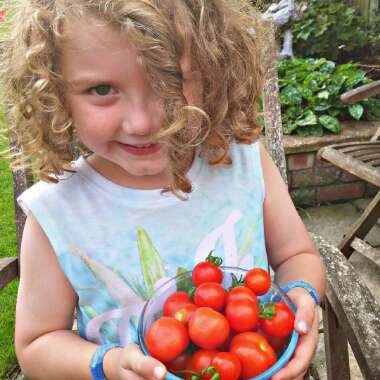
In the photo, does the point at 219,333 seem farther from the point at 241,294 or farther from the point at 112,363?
the point at 112,363

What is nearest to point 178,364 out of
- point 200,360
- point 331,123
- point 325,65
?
point 200,360

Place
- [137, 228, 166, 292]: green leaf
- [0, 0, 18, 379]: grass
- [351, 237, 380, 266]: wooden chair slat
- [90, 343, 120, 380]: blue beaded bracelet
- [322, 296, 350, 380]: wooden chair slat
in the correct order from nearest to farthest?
[90, 343, 120, 380]: blue beaded bracelet → [137, 228, 166, 292]: green leaf → [322, 296, 350, 380]: wooden chair slat → [0, 0, 18, 379]: grass → [351, 237, 380, 266]: wooden chair slat

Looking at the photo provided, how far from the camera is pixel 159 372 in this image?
721mm

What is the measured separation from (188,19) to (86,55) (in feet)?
0.64

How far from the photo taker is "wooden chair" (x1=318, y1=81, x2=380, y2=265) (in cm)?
243

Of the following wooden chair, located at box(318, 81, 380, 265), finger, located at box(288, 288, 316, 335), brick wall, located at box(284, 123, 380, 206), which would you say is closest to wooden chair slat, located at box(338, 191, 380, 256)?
wooden chair, located at box(318, 81, 380, 265)

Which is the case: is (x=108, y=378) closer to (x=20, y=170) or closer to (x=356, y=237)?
(x=20, y=170)

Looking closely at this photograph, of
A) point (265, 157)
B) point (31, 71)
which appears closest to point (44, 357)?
point (31, 71)

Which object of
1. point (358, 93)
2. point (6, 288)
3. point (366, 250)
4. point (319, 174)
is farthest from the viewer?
point (319, 174)

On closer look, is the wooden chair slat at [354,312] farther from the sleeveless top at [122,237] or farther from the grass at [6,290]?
the grass at [6,290]

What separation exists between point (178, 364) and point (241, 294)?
0.49 feet

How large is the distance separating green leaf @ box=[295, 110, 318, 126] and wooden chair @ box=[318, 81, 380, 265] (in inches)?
27.2

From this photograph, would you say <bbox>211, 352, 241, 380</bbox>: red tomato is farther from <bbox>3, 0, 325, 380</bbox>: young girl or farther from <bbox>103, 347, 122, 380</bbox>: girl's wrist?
<bbox>103, 347, 122, 380</bbox>: girl's wrist

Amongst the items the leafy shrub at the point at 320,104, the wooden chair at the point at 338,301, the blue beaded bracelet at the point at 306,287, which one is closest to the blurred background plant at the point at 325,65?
the leafy shrub at the point at 320,104
